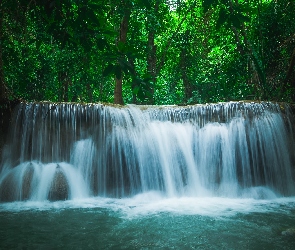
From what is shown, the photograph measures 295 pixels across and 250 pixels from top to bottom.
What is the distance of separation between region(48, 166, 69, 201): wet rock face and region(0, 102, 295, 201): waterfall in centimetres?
5

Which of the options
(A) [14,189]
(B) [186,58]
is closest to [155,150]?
(A) [14,189]

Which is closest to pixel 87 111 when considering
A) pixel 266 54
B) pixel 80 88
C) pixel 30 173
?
pixel 30 173

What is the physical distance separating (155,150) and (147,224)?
3224mm

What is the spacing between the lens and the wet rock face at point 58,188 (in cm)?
573

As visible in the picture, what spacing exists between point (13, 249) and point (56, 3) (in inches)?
90.2

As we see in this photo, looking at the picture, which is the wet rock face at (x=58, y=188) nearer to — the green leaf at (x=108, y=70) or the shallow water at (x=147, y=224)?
the shallow water at (x=147, y=224)

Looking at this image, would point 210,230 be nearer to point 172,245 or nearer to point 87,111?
point 172,245

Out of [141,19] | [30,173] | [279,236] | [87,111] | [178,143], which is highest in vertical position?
[141,19]

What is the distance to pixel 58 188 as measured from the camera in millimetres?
5820

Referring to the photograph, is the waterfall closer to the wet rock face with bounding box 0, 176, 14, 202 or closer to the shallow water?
the wet rock face with bounding box 0, 176, 14, 202

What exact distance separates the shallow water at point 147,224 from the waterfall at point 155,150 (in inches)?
34.4

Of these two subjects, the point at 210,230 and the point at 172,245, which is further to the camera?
the point at 210,230

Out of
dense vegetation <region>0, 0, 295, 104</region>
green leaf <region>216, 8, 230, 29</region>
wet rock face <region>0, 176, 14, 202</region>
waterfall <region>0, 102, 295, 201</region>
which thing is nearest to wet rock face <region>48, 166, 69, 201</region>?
waterfall <region>0, 102, 295, 201</region>

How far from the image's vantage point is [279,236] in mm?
3439
